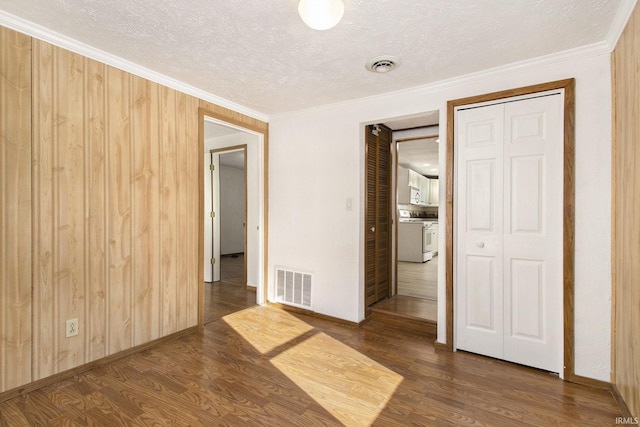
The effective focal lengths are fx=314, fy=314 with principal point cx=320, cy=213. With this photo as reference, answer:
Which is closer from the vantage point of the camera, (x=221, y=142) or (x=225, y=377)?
(x=225, y=377)

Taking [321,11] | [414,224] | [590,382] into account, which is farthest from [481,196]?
[414,224]

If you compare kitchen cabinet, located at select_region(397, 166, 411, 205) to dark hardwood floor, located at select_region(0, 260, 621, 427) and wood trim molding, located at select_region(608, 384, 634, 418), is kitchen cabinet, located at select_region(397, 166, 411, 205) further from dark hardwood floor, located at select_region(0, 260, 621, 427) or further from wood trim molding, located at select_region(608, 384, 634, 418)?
wood trim molding, located at select_region(608, 384, 634, 418)

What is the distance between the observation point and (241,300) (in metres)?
4.18

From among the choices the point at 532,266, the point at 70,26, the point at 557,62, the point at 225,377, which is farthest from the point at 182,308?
the point at 557,62

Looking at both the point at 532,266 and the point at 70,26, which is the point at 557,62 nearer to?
the point at 532,266

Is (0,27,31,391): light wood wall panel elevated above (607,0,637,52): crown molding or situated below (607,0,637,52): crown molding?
below

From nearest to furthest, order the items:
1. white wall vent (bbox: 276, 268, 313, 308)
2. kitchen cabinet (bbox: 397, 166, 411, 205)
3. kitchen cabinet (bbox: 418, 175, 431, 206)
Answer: white wall vent (bbox: 276, 268, 313, 308), kitchen cabinet (bbox: 397, 166, 411, 205), kitchen cabinet (bbox: 418, 175, 431, 206)

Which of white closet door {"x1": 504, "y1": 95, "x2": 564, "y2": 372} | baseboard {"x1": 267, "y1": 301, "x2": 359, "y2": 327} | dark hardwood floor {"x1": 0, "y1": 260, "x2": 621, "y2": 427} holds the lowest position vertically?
dark hardwood floor {"x1": 0, "y1": 260, "x2": 621, "y2": 427}

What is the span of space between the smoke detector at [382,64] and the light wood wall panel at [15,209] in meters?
2.35

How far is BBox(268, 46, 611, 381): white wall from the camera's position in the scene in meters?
2.19

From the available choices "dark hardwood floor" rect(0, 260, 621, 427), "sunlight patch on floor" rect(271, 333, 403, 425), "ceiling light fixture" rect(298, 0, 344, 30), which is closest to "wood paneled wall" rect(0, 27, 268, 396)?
"dark hardwood floor" rect(0, 260, 621, 427)

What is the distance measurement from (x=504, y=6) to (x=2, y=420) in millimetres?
3709

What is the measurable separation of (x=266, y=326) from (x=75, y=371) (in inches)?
62.2

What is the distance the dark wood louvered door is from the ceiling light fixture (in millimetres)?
1811
